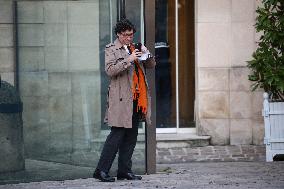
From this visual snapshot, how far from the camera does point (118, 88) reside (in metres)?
9.36

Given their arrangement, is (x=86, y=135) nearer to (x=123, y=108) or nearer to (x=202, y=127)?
(x=123, y=108)

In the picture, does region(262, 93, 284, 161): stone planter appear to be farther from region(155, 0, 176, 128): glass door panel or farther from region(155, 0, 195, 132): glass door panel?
region(155, 0, 176, 128): glass door panel

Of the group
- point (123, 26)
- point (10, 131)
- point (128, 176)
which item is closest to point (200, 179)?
point (128, 176)

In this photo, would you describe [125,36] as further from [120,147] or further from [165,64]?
[165,64]

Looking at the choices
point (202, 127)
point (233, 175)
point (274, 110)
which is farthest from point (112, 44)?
point (202, 127)

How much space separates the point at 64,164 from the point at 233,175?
86.1 inches

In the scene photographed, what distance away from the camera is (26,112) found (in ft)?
31.7

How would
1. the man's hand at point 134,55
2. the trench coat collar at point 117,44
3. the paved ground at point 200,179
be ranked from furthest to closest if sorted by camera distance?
the trench coat collar at point 117,44 < the paved ground at point 200,179 < the man's hand at point 134,55

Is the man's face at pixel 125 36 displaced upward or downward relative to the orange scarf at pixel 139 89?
upward

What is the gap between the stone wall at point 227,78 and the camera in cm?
1366

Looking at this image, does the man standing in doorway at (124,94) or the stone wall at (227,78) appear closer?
the man standing in doorway at (124,94)

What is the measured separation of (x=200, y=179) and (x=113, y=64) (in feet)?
6.10

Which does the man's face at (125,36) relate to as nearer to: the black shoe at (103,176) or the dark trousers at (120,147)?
the dark trousers at (120,147)

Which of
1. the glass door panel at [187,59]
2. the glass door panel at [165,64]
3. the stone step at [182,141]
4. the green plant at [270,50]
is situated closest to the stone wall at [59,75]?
the green plant at [270,50]
